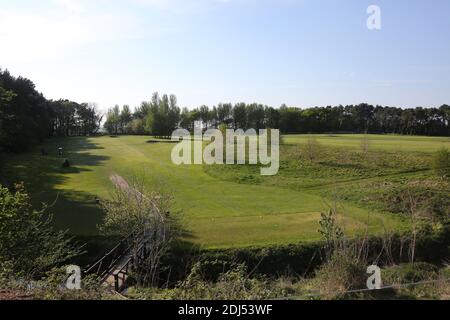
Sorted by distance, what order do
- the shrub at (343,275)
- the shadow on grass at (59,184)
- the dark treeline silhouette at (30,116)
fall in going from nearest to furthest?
the shrub at (343,275) → the shadow on grass at (59,184) → the dark treeline silhouette at (30,116)

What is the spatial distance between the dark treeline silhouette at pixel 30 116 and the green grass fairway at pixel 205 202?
28.0 ft

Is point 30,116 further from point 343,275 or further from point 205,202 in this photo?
point 343,275

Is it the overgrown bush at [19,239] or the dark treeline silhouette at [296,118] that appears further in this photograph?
the dark treeline silhouette at [296,118]

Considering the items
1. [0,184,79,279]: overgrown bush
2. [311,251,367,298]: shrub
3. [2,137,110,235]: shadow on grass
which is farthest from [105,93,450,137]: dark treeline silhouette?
[311,251,367,298]: shrub

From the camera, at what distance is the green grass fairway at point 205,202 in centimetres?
2731

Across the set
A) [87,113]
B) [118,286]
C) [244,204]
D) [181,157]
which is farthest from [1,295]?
[87,113]

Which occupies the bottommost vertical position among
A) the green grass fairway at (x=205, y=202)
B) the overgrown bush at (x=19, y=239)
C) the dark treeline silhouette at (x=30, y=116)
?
the green grass fairway at (x=205, y=202)

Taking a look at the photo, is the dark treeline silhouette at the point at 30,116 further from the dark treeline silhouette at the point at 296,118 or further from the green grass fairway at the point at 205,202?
the dark treeline silhouette at the point at 296,118

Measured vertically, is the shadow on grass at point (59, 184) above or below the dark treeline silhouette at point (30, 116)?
below

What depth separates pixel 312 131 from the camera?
437ft

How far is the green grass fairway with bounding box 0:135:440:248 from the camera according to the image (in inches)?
1075

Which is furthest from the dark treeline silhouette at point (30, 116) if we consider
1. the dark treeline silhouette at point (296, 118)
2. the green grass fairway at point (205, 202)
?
the dark treeline silhouette at point (296, 118)

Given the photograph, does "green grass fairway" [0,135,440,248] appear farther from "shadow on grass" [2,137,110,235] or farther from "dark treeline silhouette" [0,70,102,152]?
"dark treeline silhouette" [0,70,102,152]

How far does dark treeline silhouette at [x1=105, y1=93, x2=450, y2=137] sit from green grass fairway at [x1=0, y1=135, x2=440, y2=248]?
198ft
